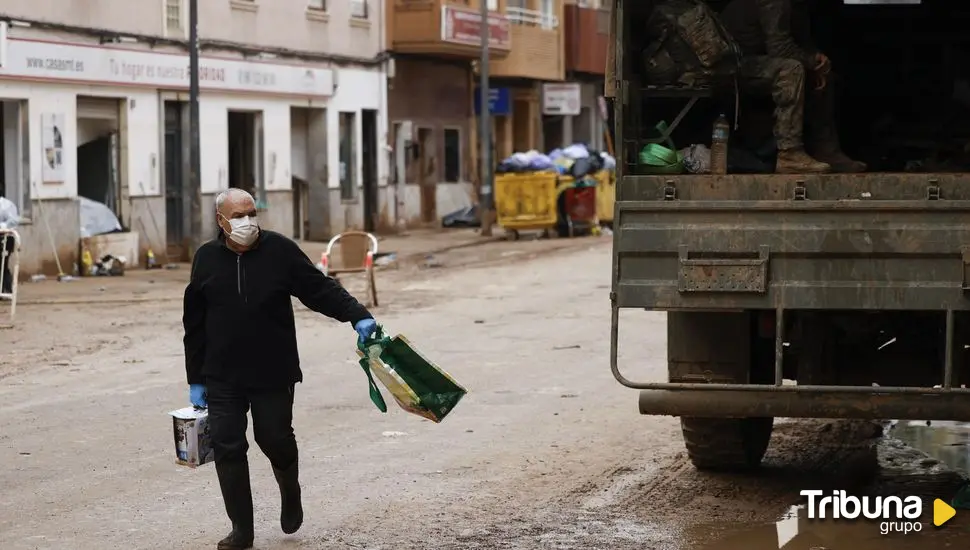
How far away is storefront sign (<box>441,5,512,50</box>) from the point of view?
36031 millimetres

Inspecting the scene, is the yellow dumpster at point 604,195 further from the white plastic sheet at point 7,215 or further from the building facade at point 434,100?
the white plastic sheet at point 7,215

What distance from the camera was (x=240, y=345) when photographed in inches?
290

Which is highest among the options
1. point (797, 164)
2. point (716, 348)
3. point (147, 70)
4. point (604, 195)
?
point (147, 70)

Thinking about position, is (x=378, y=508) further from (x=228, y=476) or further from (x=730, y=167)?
(x=730, y=167)

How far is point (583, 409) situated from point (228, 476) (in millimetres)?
4551

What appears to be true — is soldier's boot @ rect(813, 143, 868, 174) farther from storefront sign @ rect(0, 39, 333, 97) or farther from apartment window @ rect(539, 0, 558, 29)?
apartment window @ rect(539, 0, 558, 29)

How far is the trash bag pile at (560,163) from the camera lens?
1320 inches

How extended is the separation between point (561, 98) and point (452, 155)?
3.89m

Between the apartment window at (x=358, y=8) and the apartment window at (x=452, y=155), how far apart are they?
565cm

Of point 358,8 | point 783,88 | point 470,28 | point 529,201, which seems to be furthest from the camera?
point 470,28

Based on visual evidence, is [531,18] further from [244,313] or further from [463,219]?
[244,313]

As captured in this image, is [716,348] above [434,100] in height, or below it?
below

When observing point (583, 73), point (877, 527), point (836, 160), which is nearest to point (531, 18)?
point (583, 73)

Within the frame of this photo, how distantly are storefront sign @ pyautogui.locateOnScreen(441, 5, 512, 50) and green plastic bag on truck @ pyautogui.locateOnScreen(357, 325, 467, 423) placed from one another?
28.6 meters
